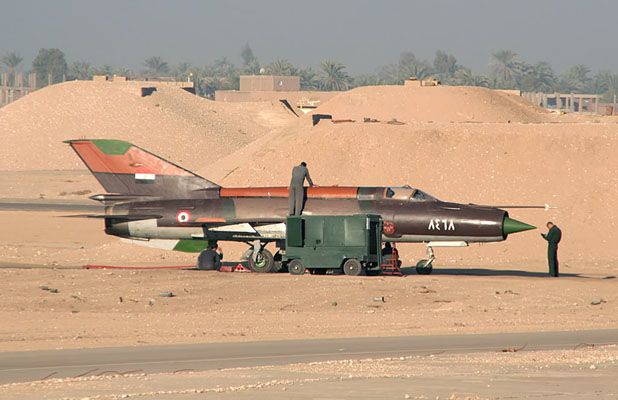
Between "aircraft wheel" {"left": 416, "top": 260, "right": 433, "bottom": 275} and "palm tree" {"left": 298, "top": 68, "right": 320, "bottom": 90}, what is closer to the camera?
"aircraft wheel" {"left": 416, "top": 260, "right": 433, "bottom": 275}

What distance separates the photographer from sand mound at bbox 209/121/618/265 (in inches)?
1606

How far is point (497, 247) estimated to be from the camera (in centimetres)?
4025

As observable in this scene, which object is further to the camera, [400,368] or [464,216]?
[464,216]

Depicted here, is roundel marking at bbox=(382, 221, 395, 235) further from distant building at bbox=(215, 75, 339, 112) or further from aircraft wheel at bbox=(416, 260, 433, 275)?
distant building at bbox=(215, 75, 339, 112)

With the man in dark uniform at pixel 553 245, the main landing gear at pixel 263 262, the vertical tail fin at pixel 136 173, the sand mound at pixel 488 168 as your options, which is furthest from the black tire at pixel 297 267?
the sand mound at pixel 488 168

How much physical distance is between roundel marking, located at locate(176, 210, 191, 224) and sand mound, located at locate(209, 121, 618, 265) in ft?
28.8

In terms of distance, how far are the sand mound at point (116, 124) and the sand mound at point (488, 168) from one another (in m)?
43.3

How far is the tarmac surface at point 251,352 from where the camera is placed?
18359mm

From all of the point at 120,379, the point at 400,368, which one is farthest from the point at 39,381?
the point at 400,368

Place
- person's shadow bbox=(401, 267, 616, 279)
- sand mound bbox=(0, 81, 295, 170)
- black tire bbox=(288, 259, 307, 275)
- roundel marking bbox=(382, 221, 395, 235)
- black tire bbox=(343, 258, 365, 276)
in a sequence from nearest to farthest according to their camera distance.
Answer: black tire bbox=(343, 258, 365, 276)
black tire bbox=(288, 259, 307, 275)
roundel marking bbox=(382, 221, 395, 235)
person's shadow bbox=(401, 267, 616, 279)
sand mound bbox=(0, 81, 295, 170)

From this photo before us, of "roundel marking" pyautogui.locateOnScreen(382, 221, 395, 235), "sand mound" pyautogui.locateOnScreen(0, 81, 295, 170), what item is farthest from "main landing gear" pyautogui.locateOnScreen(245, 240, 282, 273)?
"sand mound" pyautogui.locateOnScreen(0, 81, 295, 170)

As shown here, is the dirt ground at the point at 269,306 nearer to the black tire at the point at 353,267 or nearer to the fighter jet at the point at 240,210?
the black tire at the point at 353,267

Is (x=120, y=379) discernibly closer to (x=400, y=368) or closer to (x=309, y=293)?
(x=400, y=368)

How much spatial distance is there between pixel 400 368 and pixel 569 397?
3.36 metres
